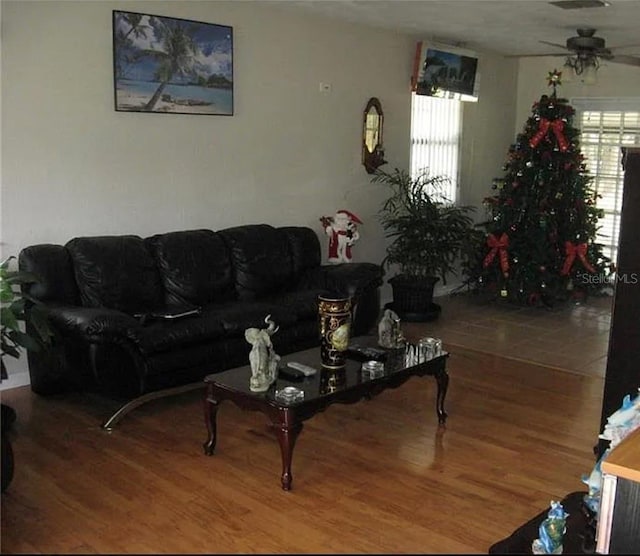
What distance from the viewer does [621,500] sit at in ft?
7.36

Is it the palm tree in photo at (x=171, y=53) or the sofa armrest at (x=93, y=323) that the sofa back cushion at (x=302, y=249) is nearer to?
the palm tree in photo at (x=171, y=53)

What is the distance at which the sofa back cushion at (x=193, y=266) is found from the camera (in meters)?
4.81

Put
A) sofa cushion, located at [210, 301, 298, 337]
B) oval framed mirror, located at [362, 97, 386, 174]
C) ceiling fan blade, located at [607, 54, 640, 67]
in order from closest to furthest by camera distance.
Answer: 1. sofa cushion, located at [210, 301, 298, 337]
2. ceiling fan blade, located at [607, 54, 640, 67]
3. oval framed mirror, located at [362, 97, 386, 174]

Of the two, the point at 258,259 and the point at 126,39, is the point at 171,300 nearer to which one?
the point at 258,259

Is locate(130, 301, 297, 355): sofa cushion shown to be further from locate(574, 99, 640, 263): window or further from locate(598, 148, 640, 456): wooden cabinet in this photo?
locate(574, 99, 640, 263): window

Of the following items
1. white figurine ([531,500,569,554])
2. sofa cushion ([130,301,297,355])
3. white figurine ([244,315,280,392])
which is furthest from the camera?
sofa cushion ([130,301,297,355])

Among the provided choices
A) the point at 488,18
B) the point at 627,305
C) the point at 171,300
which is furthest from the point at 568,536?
the point at 488,18

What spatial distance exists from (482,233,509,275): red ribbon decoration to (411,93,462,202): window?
76cm

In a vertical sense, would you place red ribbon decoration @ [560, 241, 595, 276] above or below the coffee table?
above

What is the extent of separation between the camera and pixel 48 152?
4.58 meters

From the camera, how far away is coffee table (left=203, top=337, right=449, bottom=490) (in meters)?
3.22

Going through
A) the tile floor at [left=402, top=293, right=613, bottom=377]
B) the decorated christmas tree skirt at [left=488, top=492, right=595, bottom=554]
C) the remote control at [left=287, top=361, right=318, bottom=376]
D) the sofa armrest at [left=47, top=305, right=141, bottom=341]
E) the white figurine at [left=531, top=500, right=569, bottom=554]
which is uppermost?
the sofa armrest at [left=47, top=305, right=141, bottom=341]

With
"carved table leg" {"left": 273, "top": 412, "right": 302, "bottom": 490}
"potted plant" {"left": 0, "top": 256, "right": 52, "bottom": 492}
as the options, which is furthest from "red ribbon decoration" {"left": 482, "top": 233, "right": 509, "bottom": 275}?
"potted plant" {"left": 0, "top": 256, "right": 52, "bottom": 492}

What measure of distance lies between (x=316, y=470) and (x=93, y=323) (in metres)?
1.37
